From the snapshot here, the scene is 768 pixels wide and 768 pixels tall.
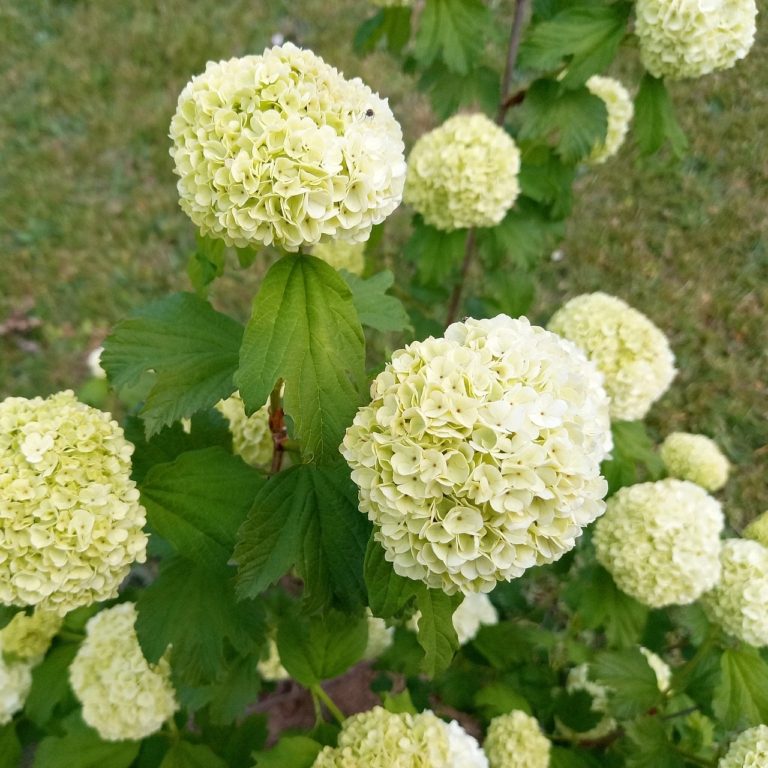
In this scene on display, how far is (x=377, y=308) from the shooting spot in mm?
1925

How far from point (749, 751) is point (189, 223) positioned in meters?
4.71

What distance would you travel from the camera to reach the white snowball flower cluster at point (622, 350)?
2576mm

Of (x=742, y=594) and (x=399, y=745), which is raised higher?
(x=742, y=594)

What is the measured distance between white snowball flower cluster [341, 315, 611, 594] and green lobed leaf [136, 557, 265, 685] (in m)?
0.68

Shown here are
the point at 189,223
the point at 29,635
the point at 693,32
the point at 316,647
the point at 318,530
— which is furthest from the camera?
the point at 189,223

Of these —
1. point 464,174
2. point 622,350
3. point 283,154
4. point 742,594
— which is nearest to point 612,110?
point 464,174

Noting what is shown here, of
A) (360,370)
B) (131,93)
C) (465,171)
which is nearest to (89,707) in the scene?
(360,370)

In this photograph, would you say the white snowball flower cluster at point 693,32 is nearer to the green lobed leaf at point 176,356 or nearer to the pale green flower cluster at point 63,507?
the green lobed leaf at point 176,356

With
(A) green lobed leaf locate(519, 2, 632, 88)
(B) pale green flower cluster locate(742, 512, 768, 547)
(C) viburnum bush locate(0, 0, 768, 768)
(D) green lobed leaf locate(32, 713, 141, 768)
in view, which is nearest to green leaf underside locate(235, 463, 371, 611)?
(C) viburnum bush locate(0, 0, 768, 768)

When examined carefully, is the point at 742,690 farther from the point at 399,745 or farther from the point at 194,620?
the point at 194,620

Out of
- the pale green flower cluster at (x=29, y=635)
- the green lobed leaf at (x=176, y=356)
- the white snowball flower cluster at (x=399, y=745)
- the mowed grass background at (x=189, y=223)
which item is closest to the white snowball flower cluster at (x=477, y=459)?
the green lobed leaf at (x=176, y=356)

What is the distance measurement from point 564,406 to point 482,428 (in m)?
0.15

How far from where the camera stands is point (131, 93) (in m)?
6.21

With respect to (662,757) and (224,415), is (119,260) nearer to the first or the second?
A: (224,415)
